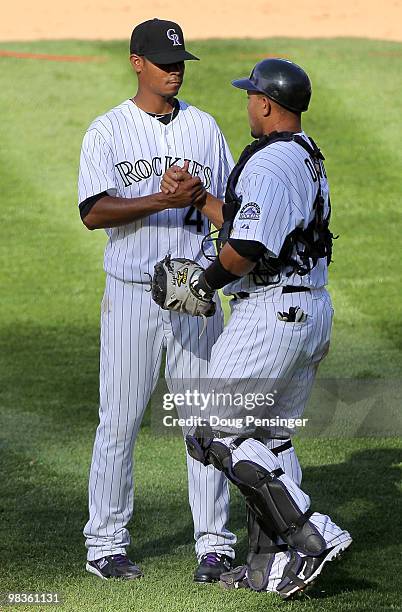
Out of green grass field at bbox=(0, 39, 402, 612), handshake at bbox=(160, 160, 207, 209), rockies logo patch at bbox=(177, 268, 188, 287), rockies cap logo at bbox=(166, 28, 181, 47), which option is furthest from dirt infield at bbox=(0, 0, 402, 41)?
rockies logo patch at bbox=(177, 268, 188, 287)

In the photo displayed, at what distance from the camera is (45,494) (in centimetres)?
596

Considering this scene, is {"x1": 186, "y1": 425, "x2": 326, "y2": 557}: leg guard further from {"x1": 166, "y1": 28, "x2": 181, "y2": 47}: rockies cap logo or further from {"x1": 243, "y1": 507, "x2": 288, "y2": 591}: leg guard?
{"x1": 166, "y1": 28, "x2": 181, "y2": 47}: rockies cap logo

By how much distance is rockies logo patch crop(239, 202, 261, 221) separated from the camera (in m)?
4.27

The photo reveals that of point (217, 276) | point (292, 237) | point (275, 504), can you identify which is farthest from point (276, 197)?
point (275, 504)

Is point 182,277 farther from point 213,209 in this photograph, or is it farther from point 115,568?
point 115,568

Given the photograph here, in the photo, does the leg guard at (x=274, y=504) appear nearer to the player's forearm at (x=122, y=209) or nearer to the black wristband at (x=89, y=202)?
the player's forearm at (x=122, y=209)

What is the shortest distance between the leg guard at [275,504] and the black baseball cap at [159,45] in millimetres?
1564

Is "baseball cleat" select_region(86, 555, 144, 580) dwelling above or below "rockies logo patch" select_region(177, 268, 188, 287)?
below

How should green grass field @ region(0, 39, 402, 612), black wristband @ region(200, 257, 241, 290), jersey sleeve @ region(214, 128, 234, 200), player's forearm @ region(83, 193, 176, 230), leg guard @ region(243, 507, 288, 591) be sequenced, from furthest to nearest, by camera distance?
1. jersey sleeve @ region(214, 128, 234, 200)
2. green grass field @ region(0, 39, 402, 612)
3. player's forearm @ region(83, 193, 176, 230)
4. leg guard @ region(243, 507, 288, 591)
5. black wristband @ region(200, 257, 241, 290)

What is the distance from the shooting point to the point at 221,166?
5.06m

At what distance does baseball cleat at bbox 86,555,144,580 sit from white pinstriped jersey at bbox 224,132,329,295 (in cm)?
118

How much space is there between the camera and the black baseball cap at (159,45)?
482 centimetres

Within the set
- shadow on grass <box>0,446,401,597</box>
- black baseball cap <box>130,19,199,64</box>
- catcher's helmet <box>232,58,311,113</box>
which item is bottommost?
shadow on grass <box>0,446,401,597</box>

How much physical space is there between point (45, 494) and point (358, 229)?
220 inches
